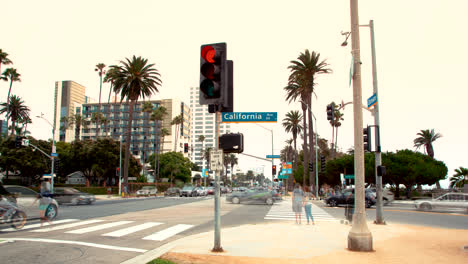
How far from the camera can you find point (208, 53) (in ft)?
26.7

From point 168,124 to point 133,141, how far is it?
14.2m

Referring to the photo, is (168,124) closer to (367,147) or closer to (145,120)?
(145,120)

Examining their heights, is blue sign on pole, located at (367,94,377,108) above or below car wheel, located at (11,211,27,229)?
above

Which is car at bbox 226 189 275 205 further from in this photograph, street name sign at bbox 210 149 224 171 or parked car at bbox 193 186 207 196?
street name sign at bbox 210 149 224 171

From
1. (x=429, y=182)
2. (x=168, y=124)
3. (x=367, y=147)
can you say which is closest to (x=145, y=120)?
(x=168, y=124)

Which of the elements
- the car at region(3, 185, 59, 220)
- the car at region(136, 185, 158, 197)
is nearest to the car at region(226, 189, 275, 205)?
the car at region(3, 185, 59, 220)

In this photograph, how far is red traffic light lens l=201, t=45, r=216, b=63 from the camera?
26.5ft

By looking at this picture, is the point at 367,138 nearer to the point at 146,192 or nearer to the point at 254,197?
the point at 254,197

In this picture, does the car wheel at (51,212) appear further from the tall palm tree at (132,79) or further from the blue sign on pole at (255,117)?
the tall palm tree at (132,79)

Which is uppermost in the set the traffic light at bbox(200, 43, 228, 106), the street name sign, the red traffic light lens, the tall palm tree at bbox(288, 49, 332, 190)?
the tall palm tree at bbox(288, 49, 332, 190)

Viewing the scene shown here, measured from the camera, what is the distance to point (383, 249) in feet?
28.9

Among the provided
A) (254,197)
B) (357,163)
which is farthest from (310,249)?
(254,197)

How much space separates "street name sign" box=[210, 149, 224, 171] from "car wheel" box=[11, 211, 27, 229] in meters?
8.59

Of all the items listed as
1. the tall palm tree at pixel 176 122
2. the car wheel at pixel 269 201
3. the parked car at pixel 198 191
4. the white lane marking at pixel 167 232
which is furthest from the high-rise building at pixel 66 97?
the white lane marking at pixel 167 232
